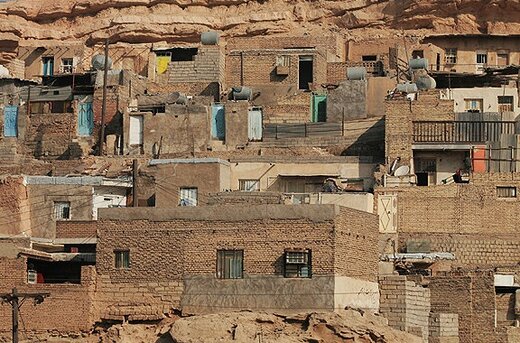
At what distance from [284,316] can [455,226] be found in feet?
28.9

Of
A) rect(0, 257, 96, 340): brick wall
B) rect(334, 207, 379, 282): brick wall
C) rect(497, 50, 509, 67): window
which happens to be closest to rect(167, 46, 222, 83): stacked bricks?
rect(497, 50, 509, 67): window

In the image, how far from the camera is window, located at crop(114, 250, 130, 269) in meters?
34.2

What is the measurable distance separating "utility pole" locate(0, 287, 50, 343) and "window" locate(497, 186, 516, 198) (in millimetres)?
12392

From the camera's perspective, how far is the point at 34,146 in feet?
157

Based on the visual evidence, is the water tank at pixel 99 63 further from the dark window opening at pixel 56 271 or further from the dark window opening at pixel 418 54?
the dark window opening at pixel 56 271

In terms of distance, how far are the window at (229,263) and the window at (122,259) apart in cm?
196

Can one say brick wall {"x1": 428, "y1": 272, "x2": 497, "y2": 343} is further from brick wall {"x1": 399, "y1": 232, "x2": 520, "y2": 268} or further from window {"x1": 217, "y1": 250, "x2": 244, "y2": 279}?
window {"x1": 217, "y1": 250, "x2": 244, "y2": 279}

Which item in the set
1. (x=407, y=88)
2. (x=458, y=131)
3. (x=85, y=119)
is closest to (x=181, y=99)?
(x=85, y=119)

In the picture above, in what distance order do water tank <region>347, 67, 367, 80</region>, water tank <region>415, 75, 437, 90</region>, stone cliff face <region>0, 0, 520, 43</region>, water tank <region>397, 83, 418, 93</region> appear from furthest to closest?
stone cliff face <region>0, 0, 520, 43</region> → water tank <region>347, 67, 367, 80</region> → water tank <region>415, 75, 437, 90</region> → water tank <region>397, 83, 418, 93</region>

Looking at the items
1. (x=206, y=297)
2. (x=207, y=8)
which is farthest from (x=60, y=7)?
(x=206, y=297)

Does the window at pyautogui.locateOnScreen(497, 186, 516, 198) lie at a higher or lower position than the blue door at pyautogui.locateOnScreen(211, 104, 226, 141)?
lower

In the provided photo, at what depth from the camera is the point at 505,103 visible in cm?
4562

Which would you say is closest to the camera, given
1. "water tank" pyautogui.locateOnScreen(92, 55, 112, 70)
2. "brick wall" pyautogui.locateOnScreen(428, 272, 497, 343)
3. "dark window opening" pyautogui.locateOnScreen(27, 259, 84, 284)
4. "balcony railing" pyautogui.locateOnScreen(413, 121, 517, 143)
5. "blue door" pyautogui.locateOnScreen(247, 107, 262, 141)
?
"brick wall" pyautogui.locateOnScreen(428, 272, 497, 343)

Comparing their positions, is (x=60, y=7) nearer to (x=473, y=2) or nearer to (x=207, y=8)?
(x=207, y=8)
